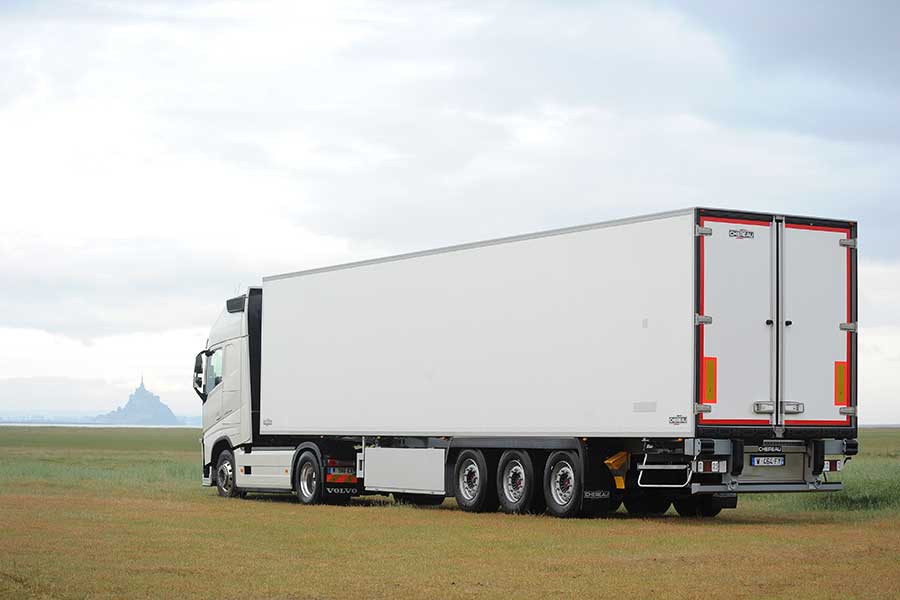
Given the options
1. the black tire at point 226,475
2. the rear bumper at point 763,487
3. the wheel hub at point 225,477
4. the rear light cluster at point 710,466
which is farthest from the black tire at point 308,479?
the rear light cluster at point 710,466

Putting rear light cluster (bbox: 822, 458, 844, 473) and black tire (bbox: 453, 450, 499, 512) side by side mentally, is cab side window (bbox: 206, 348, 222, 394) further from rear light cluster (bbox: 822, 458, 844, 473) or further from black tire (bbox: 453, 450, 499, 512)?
rear light cluster (bbox: 822, 458, 844, 473)

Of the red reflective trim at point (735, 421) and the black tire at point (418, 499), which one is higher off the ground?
the red reflective trim at point (735, 421)

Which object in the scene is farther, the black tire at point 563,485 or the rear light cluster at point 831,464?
the rear light cluster at point 831,464

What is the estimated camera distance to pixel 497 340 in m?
23.0

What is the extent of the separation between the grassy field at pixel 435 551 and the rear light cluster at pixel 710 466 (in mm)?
785

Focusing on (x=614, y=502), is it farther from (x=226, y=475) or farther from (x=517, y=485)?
(x=226, y=475)

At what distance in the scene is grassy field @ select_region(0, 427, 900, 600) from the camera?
13258mm

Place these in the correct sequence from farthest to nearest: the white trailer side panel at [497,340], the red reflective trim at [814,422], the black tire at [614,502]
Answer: the black tire at [614,502], the red reflective trim at [814,422], the white trailer side panel at [497,340]

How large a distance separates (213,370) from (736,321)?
13.7 m

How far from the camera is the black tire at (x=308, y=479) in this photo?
27016 millimetres

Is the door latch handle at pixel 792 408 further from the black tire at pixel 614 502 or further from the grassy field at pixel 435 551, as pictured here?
the black tire at pixel 614 502

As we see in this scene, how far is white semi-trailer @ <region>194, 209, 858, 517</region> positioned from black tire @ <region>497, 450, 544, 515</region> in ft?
0.11

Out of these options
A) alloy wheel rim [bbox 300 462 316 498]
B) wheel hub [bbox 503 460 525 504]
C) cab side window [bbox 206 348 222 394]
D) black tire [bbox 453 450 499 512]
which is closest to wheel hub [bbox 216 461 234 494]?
cab side window [bbox 206 348 222 394]

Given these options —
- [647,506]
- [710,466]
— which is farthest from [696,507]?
[710,466]
